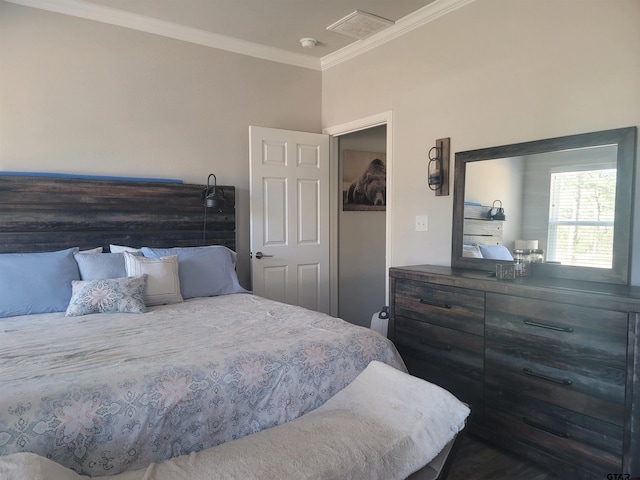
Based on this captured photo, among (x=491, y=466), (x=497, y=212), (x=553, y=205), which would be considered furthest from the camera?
(x=497, y=212)

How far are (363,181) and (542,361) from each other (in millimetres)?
2953

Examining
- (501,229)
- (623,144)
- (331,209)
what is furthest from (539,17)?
(331,209)

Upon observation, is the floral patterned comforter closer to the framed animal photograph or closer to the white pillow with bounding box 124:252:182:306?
the white pillow with bounding box 124:252:182:306

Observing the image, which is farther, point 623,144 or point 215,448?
point 623,144

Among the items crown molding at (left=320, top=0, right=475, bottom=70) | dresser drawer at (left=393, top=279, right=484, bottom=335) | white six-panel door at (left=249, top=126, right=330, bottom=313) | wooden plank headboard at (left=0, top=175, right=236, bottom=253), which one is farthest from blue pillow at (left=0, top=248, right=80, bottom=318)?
crown molding at (left=320, top=0, right=475, bottom=70)

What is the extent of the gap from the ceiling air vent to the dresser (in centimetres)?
190

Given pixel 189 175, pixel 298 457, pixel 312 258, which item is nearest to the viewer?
pixel 298 457

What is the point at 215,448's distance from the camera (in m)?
1.49

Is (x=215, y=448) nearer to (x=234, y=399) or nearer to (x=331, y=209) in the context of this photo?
(x=234, y=399)

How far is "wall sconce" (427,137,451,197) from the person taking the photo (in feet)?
10.2

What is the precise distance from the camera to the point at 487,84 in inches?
112

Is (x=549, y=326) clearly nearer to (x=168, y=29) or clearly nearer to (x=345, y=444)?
(x=345, y=444)

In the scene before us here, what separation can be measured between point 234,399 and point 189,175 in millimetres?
2469

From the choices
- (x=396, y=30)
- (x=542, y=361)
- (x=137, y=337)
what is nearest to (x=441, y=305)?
(x=542, y=361)
